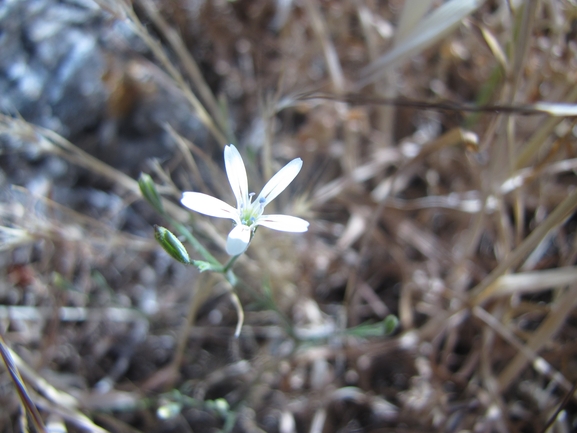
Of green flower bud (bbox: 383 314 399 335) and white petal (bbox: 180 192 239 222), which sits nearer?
white petal (bbox: 180 192 239 222)

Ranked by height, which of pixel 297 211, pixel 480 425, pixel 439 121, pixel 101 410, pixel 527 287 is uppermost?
pixel 439 121

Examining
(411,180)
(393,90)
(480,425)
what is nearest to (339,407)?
(480,425)

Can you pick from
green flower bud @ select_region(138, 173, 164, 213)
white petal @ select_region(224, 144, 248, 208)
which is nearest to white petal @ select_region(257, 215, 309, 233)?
white petal @ select_region(224, 144, 248, 208)

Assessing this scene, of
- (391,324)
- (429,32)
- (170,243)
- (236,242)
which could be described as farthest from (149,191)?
(429,32)

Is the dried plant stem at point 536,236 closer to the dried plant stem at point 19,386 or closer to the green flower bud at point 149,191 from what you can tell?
the green flower bud at point 149,191

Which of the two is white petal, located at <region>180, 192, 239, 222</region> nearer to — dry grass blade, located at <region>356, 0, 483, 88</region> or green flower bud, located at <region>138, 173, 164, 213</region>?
green flower bud, located at <region>138, 173, 164, 213</region>

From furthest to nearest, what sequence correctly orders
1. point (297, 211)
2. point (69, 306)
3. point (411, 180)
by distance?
point (411, 180) → point (69, 306) → point (297, 211)

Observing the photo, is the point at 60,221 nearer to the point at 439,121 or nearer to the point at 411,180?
the point at 411,180
